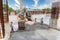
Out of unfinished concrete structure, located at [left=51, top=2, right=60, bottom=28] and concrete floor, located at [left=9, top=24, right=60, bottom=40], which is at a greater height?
unfinished concrete structure, located at [left=51, top=2, right=60, bottom=28]

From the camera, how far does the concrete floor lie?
1208mm

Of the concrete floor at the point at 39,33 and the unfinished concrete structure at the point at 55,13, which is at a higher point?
the unfinished concrete structure at the point at 55,13

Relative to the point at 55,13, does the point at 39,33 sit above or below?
below

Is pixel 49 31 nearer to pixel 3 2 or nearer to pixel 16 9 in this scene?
pixel 16 9

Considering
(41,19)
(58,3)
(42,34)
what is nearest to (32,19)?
(41,19)

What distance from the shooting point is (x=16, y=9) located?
1169 mm

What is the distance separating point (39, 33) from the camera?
4.00 ft

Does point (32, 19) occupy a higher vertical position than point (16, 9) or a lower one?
lower

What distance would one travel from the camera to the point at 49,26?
1.22 m

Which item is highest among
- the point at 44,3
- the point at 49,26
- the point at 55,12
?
the point at 44,3

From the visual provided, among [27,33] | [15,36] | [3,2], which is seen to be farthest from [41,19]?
[3,2]

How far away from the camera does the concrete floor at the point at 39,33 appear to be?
1208 mm

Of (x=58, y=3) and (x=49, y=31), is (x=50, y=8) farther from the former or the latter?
(x=49, y=31)

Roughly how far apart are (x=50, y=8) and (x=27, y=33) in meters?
0.42
